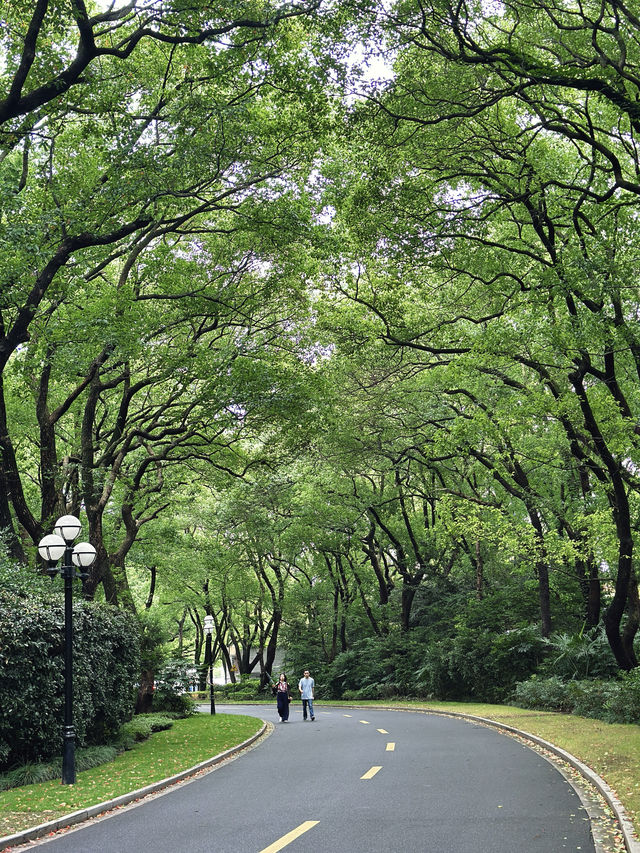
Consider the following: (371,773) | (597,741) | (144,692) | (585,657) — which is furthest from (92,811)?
(585,657)

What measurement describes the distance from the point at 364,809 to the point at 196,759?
6.80 metres

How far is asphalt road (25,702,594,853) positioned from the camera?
778 centimetres

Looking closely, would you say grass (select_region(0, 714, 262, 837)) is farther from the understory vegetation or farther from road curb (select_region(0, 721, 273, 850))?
Result: the understory vegetation

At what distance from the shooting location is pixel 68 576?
13.4 m

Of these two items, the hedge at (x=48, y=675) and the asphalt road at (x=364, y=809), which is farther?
the hedge at (x=48, y=675)

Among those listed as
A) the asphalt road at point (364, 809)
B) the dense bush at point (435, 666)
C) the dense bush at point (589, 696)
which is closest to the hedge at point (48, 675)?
the asphalt road at point (364, 809)

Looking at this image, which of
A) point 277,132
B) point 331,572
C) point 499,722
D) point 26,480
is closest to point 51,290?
point 277,132

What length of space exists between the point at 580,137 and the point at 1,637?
12.4 metres

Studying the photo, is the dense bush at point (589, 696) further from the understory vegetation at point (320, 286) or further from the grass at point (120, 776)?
the grass at point (120, 776)

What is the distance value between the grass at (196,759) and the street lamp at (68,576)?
0.43m

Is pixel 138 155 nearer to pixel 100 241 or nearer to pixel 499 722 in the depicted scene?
pixel 100 241

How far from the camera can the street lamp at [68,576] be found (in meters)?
12.6

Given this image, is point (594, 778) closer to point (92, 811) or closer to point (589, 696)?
point (92, 811)

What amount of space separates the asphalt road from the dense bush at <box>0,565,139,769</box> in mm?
3026
